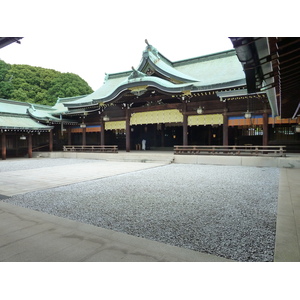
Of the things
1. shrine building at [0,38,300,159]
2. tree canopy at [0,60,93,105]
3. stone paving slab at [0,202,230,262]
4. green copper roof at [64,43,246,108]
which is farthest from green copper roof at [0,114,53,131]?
tree canopy at [0,60,93,105]

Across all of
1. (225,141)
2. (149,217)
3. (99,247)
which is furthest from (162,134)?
(99,247)

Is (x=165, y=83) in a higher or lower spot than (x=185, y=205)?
higher

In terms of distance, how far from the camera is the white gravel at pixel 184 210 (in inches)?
131

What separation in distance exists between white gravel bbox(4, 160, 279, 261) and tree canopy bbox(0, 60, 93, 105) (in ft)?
128

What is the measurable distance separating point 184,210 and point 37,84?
158 feet

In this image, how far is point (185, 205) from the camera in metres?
5.27

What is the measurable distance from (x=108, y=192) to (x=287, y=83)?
556cm

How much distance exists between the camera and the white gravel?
3335 mm

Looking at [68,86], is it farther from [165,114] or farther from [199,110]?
[199,110]

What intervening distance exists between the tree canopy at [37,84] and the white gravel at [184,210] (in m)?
39.1

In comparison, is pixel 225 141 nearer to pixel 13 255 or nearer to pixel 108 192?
pixel 108 192

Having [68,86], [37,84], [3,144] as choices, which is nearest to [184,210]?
[3,144]

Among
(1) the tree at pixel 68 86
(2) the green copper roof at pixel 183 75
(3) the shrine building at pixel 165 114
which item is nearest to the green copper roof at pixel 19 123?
(3) the shrine building at pixel 165 114

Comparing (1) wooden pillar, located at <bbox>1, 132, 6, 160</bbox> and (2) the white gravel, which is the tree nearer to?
(1) wooden pillar, located at <bbox>1, 132, 6, 160</bbox>
